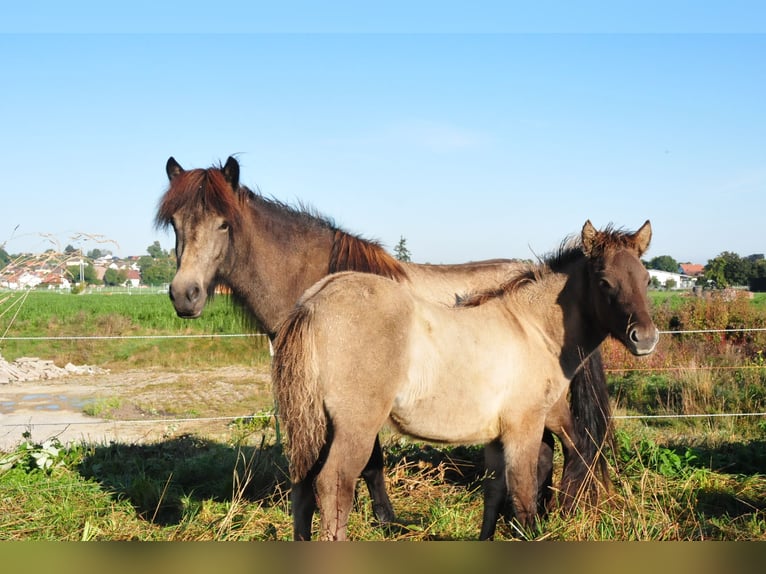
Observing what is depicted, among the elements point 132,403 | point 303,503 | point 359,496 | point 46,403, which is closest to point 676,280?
point 132,403

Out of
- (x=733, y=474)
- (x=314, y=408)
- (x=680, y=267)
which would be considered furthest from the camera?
(x=680, y=267)

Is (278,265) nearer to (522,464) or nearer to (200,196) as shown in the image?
(200,196)

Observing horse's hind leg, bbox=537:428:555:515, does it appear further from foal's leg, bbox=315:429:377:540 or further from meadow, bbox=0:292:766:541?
foal's leg, bbox=315:429:377:540

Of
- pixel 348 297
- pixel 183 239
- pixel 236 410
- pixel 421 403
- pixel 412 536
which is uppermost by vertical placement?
pixel 183 239

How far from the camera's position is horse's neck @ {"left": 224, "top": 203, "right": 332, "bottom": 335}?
516 centimetres

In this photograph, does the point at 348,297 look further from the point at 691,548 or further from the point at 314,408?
the point at 691,548

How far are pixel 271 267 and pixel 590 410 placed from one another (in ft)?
9.81

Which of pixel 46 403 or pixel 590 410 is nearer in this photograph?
pixel 590 410

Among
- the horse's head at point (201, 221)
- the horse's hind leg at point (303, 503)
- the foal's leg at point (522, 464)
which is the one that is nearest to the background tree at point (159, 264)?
the horse's head at point (201, 221)

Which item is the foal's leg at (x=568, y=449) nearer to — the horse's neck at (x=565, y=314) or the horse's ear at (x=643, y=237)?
the horse's neck at (x=565, y=314)

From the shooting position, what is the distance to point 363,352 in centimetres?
341

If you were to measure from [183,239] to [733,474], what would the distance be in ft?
17.5

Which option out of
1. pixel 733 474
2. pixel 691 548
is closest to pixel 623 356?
pixel 733 474

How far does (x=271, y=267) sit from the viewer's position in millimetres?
5184
